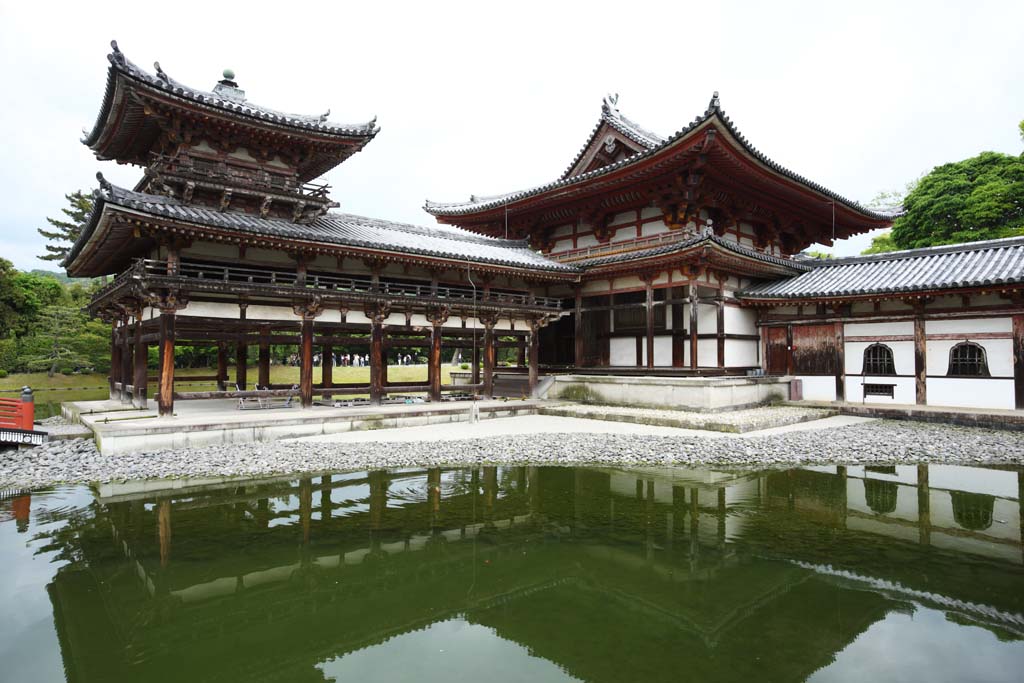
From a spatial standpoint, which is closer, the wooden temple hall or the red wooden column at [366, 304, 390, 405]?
the wooden temple hall

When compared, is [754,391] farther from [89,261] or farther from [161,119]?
[89,261]

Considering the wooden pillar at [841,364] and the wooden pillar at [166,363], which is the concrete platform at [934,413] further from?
the wooden pillar at [166,363]

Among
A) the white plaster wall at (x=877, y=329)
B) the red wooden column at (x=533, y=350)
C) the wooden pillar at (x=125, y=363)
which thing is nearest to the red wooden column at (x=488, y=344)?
the red wooden column at (x=533, y=350)

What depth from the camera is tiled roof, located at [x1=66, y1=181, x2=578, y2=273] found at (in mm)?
13453

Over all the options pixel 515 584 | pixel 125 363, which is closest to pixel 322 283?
pixel 125 363

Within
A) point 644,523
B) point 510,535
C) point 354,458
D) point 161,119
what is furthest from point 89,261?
point 644,523

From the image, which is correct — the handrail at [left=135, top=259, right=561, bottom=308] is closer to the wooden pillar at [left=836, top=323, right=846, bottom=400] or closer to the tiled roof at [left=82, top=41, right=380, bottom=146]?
the tiled roof at [left=82, top=41, right=380, bottom=146]

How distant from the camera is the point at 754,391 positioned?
19016 mm

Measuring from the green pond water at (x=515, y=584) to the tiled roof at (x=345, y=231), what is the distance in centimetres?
706

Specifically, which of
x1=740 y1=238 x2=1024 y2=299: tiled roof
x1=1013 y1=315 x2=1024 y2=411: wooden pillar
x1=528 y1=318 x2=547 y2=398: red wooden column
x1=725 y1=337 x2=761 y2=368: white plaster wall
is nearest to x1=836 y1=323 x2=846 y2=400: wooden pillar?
x1=740 y1=238 x2=1024 y2=299: tiled roof

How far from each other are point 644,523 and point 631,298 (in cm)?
1469

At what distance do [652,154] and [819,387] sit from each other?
10393 mm

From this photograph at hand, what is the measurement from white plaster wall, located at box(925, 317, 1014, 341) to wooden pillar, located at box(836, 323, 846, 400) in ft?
7.98

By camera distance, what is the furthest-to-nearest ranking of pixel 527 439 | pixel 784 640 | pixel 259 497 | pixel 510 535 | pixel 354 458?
1. pixel 527 439
2. pixel 354 458
3. pixel 259 497
4. pixel 510 535
5. pixel 784 640
